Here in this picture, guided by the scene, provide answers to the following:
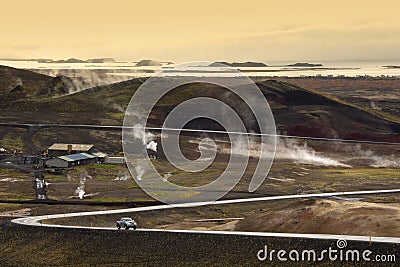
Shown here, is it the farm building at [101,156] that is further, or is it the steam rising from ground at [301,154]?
the steam rising from ground at [301,154]

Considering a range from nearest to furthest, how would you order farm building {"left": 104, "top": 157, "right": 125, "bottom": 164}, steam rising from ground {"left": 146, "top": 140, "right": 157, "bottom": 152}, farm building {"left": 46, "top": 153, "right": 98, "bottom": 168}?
farm building {"left": 46, "top": 153, "right": 98, "bottom": 168} < farm building {"left": 104, "top": 157, "right": 125, "bottom": 164} < steam rising from ground {"left": 146, "top": 140, "right": 157, "bottom": 152}

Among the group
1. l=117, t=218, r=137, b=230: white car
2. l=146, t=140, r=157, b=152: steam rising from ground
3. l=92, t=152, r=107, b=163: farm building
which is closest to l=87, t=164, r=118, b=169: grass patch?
l=92, t=152, r=107, b=163: farm building

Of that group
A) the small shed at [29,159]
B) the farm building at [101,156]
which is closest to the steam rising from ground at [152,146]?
the farm building at [101,156]

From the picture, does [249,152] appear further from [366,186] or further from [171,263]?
[171,263]

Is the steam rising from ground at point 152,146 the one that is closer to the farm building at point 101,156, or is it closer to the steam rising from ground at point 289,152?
the farm building at point 101,156

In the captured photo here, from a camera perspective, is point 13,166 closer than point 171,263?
No

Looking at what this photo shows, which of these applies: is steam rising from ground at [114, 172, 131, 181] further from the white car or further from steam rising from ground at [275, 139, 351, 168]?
the white car

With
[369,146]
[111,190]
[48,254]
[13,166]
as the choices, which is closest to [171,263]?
[48,254]

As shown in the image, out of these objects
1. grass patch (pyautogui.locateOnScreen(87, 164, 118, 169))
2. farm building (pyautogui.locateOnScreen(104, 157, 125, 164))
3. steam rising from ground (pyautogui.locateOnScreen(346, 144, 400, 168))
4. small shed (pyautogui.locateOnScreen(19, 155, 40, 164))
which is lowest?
steam rising from ground (pyautogui.locateOnScreen(346, 144, 400, 168))
